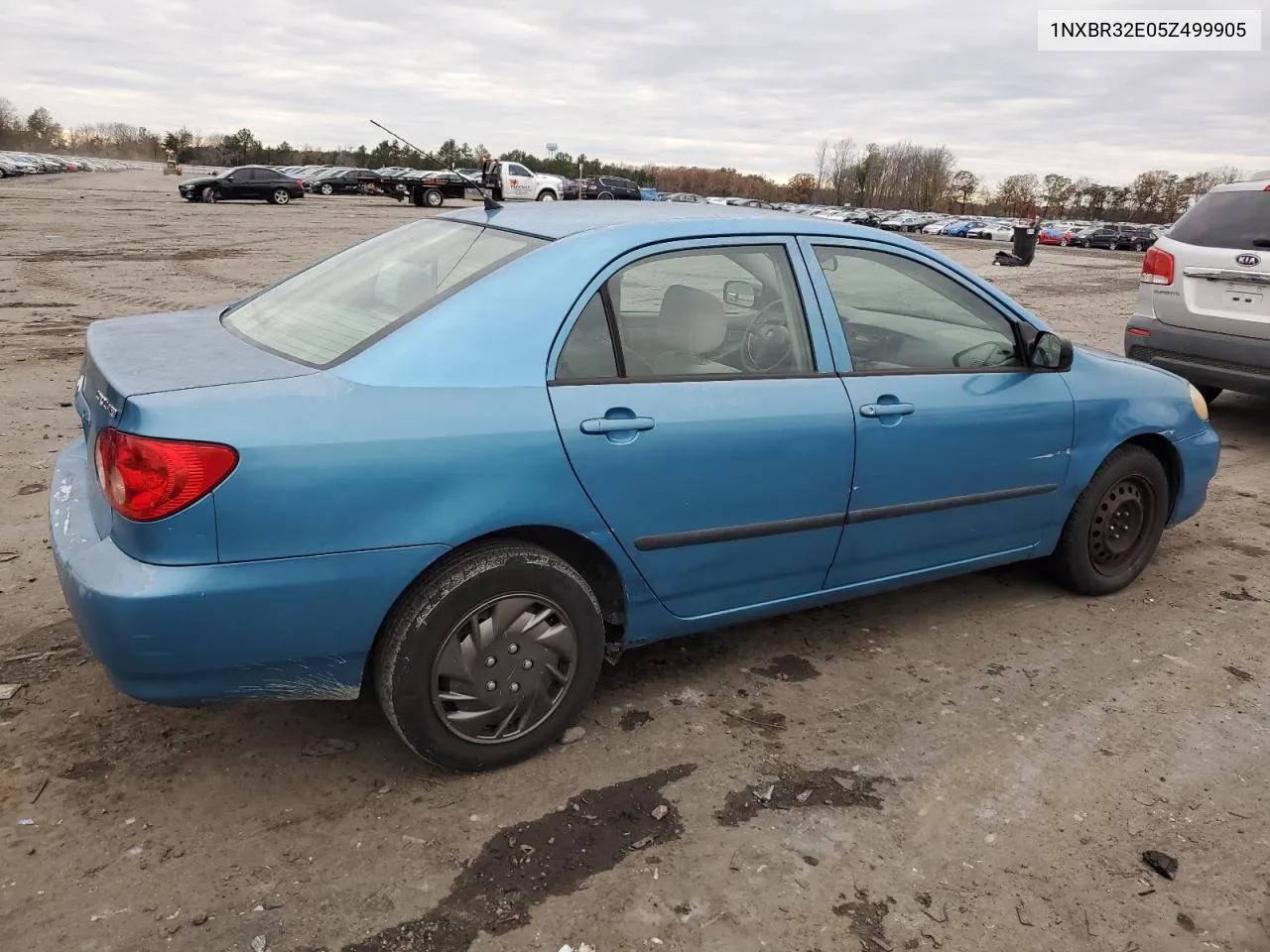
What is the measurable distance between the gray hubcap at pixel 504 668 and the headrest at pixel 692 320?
92 cm

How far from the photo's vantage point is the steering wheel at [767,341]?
310cm

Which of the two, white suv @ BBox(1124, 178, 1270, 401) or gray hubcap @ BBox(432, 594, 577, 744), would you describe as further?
white suv @ BBox(1124, 178, 1270, 401)

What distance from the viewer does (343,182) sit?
54.1 meters

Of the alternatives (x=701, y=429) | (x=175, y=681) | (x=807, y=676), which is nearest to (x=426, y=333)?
(x=701, y=429)

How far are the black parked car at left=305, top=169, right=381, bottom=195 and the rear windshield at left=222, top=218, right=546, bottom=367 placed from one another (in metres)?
54.7

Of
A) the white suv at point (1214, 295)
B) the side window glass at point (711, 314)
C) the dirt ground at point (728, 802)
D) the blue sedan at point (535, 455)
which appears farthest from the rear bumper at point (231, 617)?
the white suv at point (1214, 295)

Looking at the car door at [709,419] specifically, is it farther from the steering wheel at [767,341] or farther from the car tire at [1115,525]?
the car tire at [1115,525]

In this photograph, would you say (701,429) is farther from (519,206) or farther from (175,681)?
(175,681)

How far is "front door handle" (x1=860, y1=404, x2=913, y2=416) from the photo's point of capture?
10.4ft

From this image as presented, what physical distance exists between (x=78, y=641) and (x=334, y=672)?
145 centimetres

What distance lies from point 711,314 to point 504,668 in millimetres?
1302

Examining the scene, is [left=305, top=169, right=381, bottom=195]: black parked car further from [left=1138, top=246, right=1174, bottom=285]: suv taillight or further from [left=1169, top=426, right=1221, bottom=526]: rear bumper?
[left=1169, top=426, right=1221, bottom=526]: rear bumper

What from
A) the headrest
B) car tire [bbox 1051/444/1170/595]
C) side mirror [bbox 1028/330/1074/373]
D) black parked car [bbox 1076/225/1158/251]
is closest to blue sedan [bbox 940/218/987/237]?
black parked car [bbox 1076/225/1158/251]

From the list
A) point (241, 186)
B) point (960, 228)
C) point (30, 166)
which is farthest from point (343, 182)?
point (960, 228)
